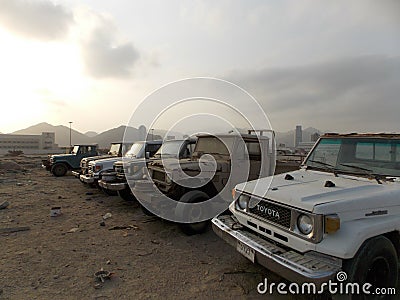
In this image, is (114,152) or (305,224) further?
(114,152)

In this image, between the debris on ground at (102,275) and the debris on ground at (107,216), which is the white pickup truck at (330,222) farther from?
the debris on ground at (107,216)

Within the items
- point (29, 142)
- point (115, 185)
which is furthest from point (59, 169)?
point (29, 142)

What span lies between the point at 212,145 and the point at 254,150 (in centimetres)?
106

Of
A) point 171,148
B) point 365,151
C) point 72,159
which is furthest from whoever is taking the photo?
point 72,159

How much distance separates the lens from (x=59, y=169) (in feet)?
51.9

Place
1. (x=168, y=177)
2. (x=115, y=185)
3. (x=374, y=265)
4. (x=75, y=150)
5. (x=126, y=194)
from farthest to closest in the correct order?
(x=75, y=150) < (x=126, y=194) < (x=115, y=185) < (x=168, y=177) < (x=374, y=265)

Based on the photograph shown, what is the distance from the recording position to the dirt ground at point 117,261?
11.4 ft

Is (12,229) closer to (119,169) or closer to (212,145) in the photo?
(119,169)

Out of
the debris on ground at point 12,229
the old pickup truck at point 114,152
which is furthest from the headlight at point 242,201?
the old pickup truck at point 114,152

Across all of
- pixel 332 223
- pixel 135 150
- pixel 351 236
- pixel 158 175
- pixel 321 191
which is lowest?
pixel 351 236

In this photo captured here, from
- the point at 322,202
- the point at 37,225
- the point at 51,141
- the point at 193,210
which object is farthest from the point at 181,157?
the point at 51,141

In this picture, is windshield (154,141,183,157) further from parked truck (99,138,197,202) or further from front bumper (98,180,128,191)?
front bumper (98,180,128,191)

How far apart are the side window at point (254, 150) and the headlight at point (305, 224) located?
3638 mm

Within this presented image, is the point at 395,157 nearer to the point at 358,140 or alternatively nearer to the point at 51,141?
the point at 358,140
